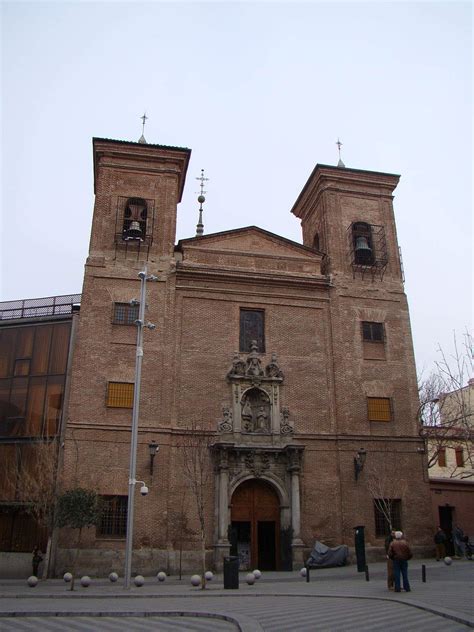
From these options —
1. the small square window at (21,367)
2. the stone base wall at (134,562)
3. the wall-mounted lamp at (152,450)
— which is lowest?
the stone base wall at (134,562)

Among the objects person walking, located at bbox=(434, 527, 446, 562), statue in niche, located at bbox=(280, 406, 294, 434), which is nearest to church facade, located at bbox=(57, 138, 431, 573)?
statue in niche, located at bbox=(280, 406, 294, 434)

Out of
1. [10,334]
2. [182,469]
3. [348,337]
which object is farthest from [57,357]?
[348,337]

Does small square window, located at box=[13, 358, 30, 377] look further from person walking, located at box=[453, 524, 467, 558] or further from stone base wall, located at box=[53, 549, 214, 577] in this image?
person walking, located at box=[453, 524, 467, 558]

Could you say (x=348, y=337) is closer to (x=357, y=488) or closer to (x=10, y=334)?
(x=357, y=488)

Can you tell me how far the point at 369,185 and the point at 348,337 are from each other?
8.88 m

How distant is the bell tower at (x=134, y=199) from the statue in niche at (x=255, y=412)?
7.44 m

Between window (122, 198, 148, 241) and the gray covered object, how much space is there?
14.9 meters

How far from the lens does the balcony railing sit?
27.8 m

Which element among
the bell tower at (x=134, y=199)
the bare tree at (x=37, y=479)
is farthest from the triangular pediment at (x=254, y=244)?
the bare tree at (x=37, y=479)

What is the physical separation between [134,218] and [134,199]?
3.61 ft

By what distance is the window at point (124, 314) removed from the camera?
26219 mm

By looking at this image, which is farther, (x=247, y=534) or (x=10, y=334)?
(x=10, y=334)

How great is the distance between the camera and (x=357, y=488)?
25641mm

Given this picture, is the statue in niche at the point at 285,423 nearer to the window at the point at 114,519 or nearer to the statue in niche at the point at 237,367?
the statue in niche at the point at 237,367
